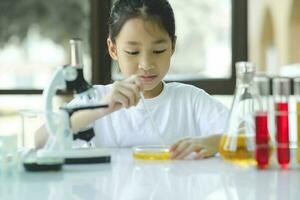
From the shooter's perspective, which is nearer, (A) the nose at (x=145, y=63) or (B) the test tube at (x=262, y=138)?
(B) the test tube at (x=262, y=138)

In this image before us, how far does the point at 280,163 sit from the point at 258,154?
2.1 inches

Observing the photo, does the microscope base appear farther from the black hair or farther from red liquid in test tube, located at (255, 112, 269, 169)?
the black hair

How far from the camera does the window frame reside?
3516mm

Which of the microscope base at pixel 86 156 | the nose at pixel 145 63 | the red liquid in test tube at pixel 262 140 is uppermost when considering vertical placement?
the nose at pixel 145 63

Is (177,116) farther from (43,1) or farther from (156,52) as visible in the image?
(43,1)

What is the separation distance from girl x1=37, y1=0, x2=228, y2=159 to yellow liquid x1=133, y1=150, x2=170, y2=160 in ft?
0.75

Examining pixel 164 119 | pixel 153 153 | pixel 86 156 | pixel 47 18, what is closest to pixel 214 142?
pixel 153 153

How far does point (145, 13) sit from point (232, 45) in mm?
2083

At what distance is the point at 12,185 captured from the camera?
0.83 m

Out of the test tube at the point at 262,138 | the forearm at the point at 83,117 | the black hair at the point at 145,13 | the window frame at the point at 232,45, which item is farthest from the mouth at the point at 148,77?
the window frame at the point at 232,45

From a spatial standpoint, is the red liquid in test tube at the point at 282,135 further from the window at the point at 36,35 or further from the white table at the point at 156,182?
the window at the point at 36,35

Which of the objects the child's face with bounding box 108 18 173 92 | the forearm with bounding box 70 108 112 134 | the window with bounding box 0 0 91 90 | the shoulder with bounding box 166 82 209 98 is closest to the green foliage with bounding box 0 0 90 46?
the window with bounding box 0 0 91 90

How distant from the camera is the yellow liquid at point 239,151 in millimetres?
987

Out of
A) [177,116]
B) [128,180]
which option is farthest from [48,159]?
[177,116]
